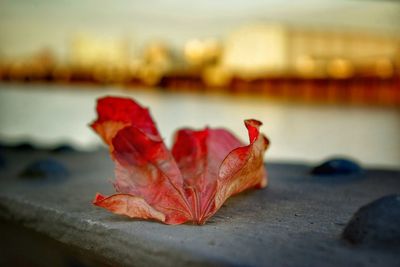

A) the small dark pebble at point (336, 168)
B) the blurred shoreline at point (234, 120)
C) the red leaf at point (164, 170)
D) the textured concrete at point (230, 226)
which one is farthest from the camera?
the blurred shoreline at point (234, 120)

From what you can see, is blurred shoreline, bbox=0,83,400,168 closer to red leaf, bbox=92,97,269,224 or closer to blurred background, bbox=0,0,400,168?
blurred background, bbox=0,0,400,168

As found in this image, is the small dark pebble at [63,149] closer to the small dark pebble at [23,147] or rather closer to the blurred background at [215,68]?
the small dark pebble at [23,147]

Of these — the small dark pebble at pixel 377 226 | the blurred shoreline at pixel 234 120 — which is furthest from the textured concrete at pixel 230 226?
the blurred shoreline at pixel 234 120

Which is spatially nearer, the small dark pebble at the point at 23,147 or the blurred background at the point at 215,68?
the small dark pebble at the point at 23,147

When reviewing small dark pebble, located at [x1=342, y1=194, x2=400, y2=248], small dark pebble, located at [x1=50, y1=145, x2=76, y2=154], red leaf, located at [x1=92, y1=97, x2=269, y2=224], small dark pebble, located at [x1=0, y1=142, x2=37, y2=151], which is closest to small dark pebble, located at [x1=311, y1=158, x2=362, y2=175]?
red leaf, located at [x1=92, y1=97, x2=269, y2=224]

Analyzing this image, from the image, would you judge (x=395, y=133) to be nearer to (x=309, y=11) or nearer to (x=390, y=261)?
(x=309, y=11)
